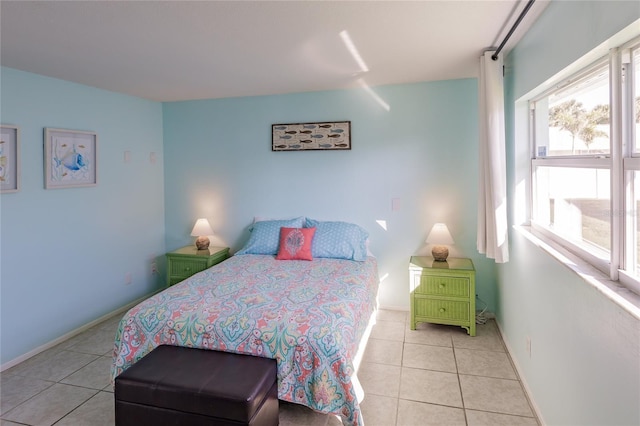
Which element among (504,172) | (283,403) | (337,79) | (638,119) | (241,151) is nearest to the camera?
(638,119)

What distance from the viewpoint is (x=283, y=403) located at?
7.88 feet

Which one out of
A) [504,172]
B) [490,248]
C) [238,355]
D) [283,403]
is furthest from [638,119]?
[283,403]

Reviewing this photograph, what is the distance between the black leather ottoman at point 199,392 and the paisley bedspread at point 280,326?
0.42 feet

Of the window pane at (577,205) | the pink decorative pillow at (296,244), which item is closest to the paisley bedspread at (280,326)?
the pink decorative pillow at (296,244)

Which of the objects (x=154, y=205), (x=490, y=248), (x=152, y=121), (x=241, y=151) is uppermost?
(x=152, y=121)

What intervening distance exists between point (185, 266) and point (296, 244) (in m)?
1.34

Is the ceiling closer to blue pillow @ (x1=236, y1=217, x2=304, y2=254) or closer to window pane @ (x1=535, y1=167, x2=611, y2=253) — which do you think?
window pane @ (x1=535, y1=167, x2=611, y2=253)

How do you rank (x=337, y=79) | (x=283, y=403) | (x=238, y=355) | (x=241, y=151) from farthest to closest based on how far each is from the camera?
(x=241, y=151)
(x=337, y=79)
(x=283, y=403)
(x=238, y=355)

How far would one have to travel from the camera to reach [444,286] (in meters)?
3.37

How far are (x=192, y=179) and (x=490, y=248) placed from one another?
3.37m

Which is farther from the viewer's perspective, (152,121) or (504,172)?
(152,121)

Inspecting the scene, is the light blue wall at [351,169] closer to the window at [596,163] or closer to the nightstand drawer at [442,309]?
the nightstand drawer at [442,309]

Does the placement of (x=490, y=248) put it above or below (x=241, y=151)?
below

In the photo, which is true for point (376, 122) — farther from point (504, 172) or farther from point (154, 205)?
point (154, 205)
